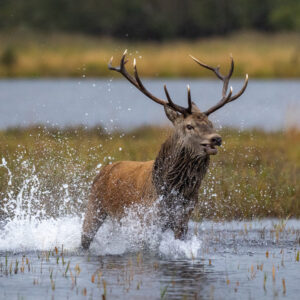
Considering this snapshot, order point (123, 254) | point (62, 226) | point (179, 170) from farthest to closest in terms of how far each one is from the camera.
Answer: point (62, 226)
point (123, 254)
point (179, 170)

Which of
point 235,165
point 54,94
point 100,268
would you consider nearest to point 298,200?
point 235,165

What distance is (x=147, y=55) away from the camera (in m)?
46.8

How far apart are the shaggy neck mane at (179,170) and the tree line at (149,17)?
4396cm

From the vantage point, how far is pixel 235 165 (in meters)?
14.3

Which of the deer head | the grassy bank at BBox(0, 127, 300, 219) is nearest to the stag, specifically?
the deer head

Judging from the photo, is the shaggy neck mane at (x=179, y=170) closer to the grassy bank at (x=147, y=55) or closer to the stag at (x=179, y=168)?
the stag at (x=179, y=168)

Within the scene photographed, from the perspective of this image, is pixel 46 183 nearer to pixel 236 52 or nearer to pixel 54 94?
pixel 54 94

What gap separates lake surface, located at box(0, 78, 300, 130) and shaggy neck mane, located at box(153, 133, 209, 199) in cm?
914

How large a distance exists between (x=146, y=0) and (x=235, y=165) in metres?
48.0

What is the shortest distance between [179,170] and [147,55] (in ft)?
123

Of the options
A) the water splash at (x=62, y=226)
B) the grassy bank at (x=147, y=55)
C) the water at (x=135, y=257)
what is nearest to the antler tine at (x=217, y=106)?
the water splash at (x=62, y=226)

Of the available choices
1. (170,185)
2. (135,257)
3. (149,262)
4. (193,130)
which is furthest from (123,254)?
(193,130)

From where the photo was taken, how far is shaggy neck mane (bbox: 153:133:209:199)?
30.9ft

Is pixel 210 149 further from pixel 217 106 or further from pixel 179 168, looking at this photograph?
pixel 217 106
